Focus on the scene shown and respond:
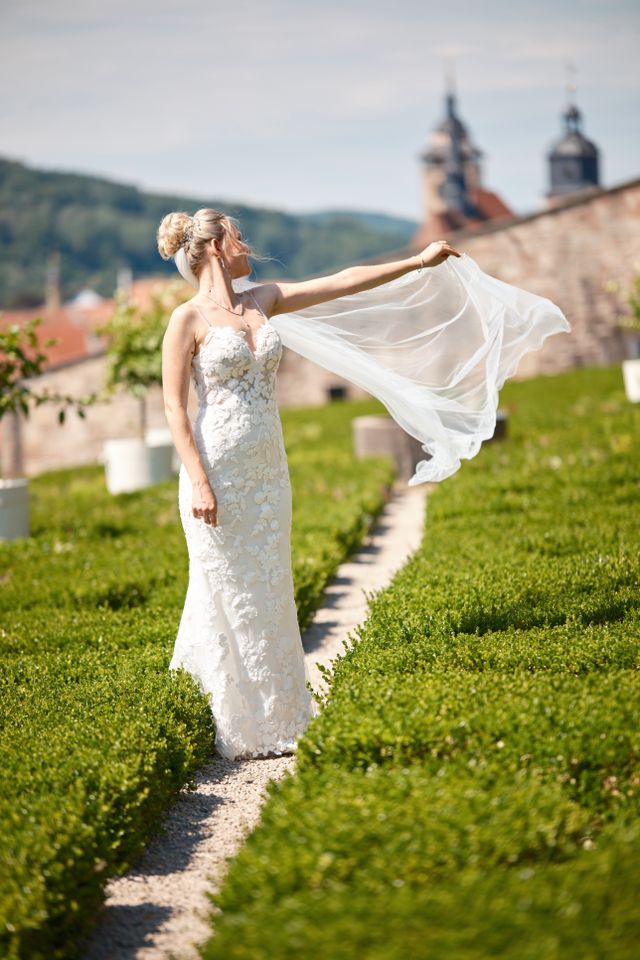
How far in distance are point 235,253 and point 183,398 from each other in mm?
781

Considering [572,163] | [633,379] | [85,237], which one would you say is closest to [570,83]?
[572,163]

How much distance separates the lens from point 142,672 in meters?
5.47

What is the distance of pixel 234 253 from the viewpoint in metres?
5.17

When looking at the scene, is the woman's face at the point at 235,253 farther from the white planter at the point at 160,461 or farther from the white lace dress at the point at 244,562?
the white planter at the point at 160,461

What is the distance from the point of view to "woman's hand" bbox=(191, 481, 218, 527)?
16.5 feet

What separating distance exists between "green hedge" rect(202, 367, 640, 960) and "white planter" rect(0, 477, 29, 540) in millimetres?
4954

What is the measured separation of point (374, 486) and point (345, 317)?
5092 mm

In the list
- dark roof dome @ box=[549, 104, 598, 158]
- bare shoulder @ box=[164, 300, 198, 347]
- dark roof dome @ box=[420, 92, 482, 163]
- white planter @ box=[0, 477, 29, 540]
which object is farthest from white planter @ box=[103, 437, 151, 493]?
dark roof dome @ box=[420, 92, 482, 163]

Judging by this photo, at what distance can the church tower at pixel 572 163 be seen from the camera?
72125 mm

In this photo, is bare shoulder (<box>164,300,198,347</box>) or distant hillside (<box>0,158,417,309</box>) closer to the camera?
bare shoulder (<box>164,300,198,347</box>)

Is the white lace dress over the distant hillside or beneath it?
beneath

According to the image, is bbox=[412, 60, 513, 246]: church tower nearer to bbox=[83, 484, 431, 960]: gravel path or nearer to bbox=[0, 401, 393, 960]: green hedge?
bbox=[0, 401, 393, 960]: green hedge

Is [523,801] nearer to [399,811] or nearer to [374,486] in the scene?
[399,811]

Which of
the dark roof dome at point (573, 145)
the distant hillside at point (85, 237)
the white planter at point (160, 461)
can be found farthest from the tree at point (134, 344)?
the distant hillside at point (85, 237)
